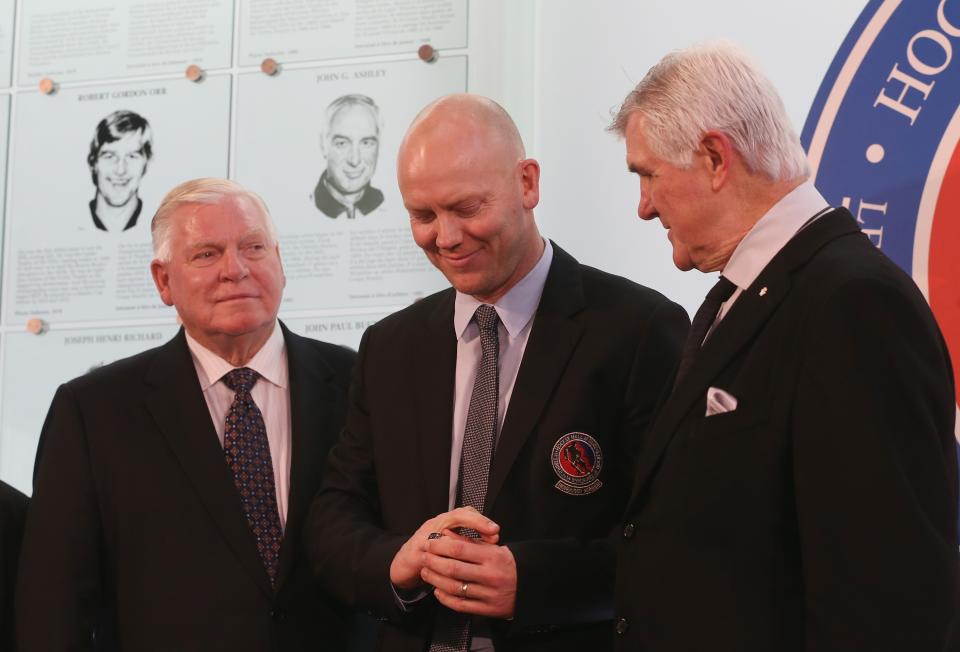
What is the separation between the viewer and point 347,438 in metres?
2.54

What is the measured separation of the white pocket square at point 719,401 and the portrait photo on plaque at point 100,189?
8.46ft

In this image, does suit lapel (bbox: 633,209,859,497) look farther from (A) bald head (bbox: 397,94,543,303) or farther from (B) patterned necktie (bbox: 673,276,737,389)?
(A) bald head (bbox: 397,94,543,303)

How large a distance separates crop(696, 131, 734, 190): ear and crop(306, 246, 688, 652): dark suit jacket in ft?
1.58

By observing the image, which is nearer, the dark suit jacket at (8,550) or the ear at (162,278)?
the dark suit jacket at (8,550)

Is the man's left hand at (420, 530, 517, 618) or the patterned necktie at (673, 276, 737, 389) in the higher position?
the patterned necktie at (673, 276, 737, 389)

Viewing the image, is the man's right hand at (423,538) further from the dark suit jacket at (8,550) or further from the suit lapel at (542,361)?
the dark suit jacket at (8,550)

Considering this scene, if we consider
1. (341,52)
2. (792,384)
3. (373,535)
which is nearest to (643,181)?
(792,384)

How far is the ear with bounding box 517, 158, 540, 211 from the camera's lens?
245 centimetres

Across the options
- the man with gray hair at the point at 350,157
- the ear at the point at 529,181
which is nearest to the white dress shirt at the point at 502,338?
the ear at the point at 529,181

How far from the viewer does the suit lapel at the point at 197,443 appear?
2541mm

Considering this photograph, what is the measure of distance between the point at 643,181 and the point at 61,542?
1.47 m

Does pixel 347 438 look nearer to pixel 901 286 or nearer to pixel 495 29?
pixel 901 286

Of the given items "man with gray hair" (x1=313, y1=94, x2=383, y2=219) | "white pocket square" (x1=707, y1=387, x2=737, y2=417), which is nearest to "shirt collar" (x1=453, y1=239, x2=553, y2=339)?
"white pocket square" (x1=707, y1=387, x2=737, y2=417)

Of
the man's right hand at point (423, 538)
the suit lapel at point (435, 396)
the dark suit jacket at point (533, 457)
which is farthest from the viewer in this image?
the suit lapel at point (435, 396)
